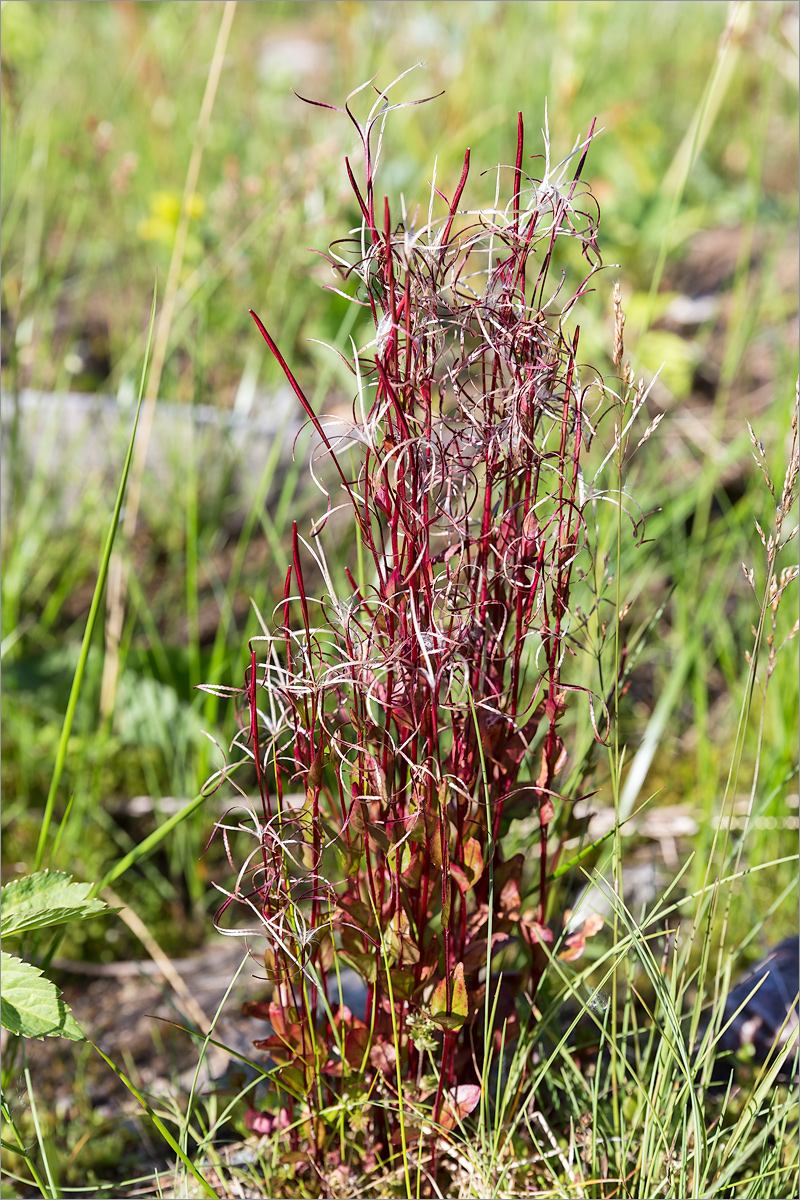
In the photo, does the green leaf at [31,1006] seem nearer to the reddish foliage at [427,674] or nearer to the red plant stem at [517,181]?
the reddish foliage at [427,674]

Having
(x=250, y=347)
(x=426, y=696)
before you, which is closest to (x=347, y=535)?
(x=250, y=347)

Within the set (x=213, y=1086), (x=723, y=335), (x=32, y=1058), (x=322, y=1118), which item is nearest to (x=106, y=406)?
(x=32, y=1058)

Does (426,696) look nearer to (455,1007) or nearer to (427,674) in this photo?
(427,674)

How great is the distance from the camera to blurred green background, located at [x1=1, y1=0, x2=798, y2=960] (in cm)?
150

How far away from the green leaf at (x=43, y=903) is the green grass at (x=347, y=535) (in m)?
0.12

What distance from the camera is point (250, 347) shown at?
97.0 inches

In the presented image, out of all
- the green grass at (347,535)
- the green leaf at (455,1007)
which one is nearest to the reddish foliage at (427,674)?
the green leaf at (455,1007)

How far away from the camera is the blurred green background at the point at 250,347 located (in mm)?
1496

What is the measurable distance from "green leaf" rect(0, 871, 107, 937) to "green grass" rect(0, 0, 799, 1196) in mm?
118

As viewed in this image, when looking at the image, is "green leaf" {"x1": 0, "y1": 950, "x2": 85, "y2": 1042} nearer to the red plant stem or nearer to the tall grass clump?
the tall grass clump

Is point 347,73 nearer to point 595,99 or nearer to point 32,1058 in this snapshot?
point 595,99

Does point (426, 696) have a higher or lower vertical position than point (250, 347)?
lower

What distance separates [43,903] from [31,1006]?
0.08m

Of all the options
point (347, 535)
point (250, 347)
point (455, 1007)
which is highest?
point (250, 347)
